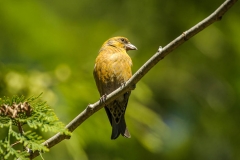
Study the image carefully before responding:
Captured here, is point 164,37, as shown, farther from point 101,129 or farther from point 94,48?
point 101,129

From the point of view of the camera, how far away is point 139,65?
22.9ft

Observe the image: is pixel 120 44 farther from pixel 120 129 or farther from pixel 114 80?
pixel 120 129

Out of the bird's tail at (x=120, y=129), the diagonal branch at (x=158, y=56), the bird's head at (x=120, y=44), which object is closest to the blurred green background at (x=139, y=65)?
the bird's tail at (x=120, y=129)

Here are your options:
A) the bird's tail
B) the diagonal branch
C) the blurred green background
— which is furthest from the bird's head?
the diagonal branch

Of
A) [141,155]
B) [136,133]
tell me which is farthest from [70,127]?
[141,155]

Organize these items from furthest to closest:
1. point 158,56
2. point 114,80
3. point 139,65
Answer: point 139,65, point 114,80, point 158,56

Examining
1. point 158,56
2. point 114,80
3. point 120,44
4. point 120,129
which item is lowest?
point 158,56


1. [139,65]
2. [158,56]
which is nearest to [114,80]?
[139,65]

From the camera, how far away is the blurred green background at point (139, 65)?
16.2 ft

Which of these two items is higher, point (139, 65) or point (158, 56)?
point (139, 65)

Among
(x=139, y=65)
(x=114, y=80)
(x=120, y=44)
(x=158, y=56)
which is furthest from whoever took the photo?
(x=139, y=65)

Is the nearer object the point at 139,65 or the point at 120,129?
the point at 120,129

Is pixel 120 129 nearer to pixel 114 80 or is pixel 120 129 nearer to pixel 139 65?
pixel 114 80

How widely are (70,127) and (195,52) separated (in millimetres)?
5724
